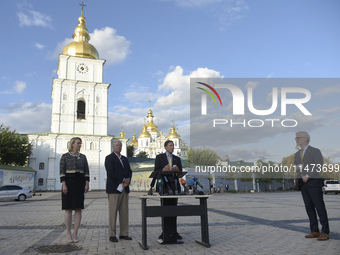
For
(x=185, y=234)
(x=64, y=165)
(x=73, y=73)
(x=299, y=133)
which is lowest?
(x=185, y=234)

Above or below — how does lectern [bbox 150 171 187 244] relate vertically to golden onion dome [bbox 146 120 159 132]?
below

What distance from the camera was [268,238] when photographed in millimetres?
5945

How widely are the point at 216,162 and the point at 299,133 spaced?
1872 inches

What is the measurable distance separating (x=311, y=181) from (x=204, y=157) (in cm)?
4689

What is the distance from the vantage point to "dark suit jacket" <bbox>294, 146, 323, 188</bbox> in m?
6.02

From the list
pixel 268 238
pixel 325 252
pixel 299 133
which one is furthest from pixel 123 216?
pixel 299 133

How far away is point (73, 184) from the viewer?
18.9 feet

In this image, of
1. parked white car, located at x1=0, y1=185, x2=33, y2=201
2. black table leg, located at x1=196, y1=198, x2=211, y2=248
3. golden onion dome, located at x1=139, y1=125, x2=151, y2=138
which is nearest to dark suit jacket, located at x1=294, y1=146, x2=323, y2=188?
black table leg, located at x1=196, y1=198, x2=211, y2=248

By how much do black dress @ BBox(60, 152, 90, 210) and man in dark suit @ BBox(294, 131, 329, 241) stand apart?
14.5ft

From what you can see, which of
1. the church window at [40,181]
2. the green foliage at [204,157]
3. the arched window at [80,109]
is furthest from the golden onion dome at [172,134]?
the church window at [40,181]

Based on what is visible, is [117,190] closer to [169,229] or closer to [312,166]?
[169,229]

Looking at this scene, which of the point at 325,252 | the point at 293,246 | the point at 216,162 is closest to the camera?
the point at 325,252

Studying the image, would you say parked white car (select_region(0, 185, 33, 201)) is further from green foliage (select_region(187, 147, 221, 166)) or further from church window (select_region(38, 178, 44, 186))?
green foliage (select_region(187, 147, 221, 166))

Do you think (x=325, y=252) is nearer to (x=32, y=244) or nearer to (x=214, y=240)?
(x=214, y=240)
